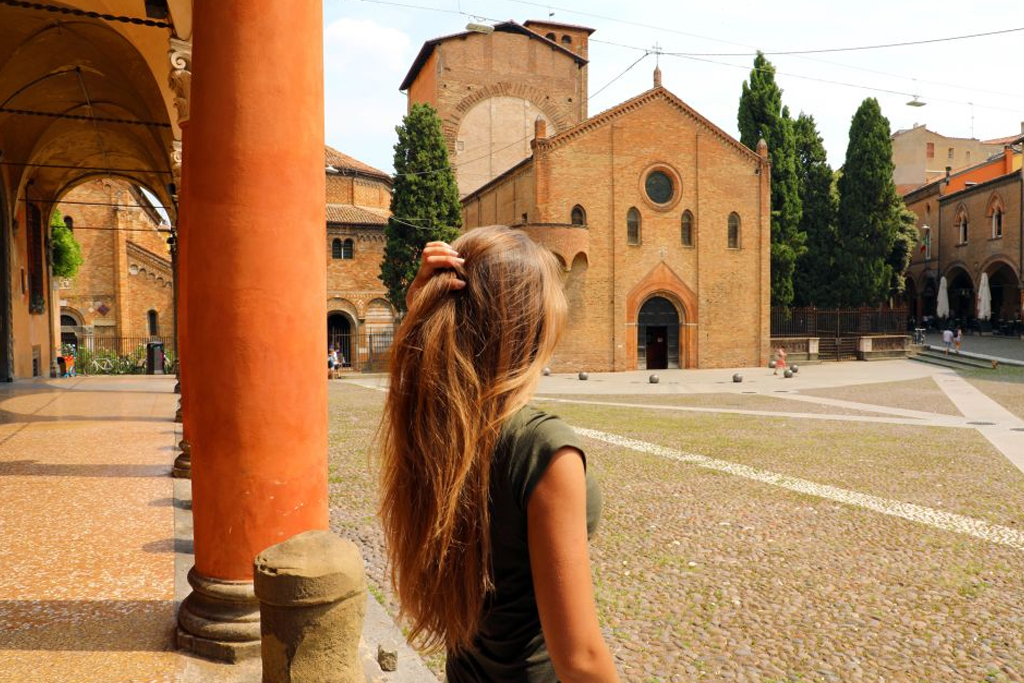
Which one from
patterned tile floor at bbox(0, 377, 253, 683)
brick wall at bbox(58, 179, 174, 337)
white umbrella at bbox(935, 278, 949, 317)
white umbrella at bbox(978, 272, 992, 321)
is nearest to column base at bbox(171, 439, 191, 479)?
patterned tile floor at bbox(0, 377, 253, 683)

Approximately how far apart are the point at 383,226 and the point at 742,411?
2419 centimetres

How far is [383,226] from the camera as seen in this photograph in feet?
115

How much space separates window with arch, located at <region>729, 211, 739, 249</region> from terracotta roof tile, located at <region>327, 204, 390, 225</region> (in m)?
16.6

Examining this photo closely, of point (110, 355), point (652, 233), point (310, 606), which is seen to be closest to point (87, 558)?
point (310, 606)

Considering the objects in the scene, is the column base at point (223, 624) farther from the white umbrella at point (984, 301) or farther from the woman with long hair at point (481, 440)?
the white umbrella at point (984, 301)

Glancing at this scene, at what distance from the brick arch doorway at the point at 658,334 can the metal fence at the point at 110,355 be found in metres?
17.9

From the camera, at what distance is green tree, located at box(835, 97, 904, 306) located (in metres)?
33.1

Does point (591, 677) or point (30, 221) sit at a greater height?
point (30, 221)

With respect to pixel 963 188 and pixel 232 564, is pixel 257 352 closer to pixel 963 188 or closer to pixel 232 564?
pixel 232 564

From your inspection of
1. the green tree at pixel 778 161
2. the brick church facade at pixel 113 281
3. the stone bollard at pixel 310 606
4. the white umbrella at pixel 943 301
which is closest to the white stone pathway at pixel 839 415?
the stone bollard at pixel 310 606

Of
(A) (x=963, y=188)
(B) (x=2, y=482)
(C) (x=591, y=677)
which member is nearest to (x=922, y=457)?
(C) (x=591, y=677)

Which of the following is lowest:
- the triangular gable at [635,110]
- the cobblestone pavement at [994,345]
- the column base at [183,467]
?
the column base at [183,467]

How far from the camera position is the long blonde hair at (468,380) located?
140 cm

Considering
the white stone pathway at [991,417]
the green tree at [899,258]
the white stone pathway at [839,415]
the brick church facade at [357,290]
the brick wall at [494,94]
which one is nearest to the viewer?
the white stone pathway at [991,417]
